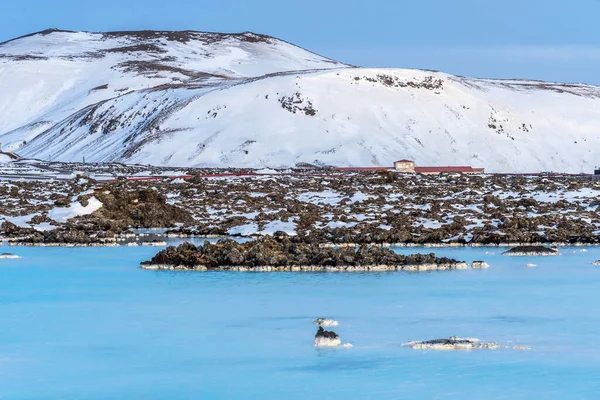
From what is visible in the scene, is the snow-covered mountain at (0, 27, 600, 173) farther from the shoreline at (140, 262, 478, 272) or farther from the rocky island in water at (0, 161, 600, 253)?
the shoreline at (140, 262, 478, 272)

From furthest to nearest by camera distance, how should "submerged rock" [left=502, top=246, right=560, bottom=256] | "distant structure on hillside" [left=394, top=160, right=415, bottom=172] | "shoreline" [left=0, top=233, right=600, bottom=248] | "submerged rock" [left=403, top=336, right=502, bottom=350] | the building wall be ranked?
the building wall
"distant structure on hillside" [left=394, top=160, right=415, bottom=172]
"shoreline" [left=0, top=233, right=600, bottom=248]
"submerged rock" [left=502, top=246, right=560, bottom=256]
"submerged rock" [left=403, top=336, right=502, bottom=350]

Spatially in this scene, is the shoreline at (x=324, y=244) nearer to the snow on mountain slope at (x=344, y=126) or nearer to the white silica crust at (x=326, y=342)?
the white silica crust at (x=326, y=342)

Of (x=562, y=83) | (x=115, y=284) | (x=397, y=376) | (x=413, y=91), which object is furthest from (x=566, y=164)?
(x=397, y=376)

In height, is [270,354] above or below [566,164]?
below

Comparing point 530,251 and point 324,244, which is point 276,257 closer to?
point 324,244

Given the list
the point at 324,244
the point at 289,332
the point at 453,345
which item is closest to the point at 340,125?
the point at 324,244

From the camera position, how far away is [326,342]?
16672mm

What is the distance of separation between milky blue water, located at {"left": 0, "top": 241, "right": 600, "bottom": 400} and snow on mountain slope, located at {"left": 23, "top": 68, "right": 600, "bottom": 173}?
3583 inches

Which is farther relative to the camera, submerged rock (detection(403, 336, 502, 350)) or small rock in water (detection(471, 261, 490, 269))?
small rock in water (detection(471, 261, 490, 269))

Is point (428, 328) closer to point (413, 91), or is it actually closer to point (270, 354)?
point (270, 354)

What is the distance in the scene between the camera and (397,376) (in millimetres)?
14547

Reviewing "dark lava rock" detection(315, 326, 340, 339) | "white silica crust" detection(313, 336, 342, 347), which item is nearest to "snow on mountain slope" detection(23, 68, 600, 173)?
"dark lava rock" detection(315, 326, 340, 339)

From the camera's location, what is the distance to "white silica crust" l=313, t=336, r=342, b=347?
16.6 meters

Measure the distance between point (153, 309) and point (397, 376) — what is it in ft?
23.9
